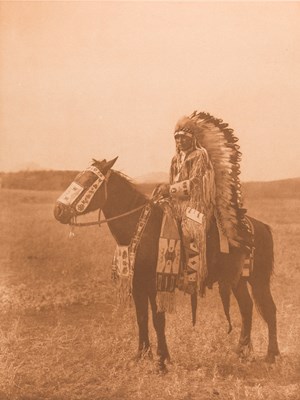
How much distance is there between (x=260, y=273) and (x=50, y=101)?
64.3 inches

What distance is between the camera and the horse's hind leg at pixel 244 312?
9.82ft

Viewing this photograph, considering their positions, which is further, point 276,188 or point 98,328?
point 276,188

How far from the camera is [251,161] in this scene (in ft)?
10.3

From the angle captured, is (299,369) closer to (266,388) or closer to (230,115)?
(266,388)

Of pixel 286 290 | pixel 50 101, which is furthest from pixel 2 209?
pixel 286 290

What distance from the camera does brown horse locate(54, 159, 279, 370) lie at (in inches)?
113

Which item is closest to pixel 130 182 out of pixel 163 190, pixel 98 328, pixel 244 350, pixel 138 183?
pixel 138 183

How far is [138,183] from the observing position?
301cm

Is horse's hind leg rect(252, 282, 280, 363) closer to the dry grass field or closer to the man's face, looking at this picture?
the dry grass field

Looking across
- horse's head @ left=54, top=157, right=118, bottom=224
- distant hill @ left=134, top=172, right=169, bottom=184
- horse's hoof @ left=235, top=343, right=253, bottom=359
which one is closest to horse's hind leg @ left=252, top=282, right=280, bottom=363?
horse's hoof @ left=235, top=343, right=253, bottom=359

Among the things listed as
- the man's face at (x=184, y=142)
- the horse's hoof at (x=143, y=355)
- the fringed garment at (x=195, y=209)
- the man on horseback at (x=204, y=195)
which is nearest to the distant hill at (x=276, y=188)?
the man on horseback at (x=204, y=195)

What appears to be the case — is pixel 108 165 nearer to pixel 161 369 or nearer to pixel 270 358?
pixel 161 369

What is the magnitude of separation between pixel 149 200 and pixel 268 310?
0.92 m

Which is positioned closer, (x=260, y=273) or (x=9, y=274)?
(x=260, y=273)
